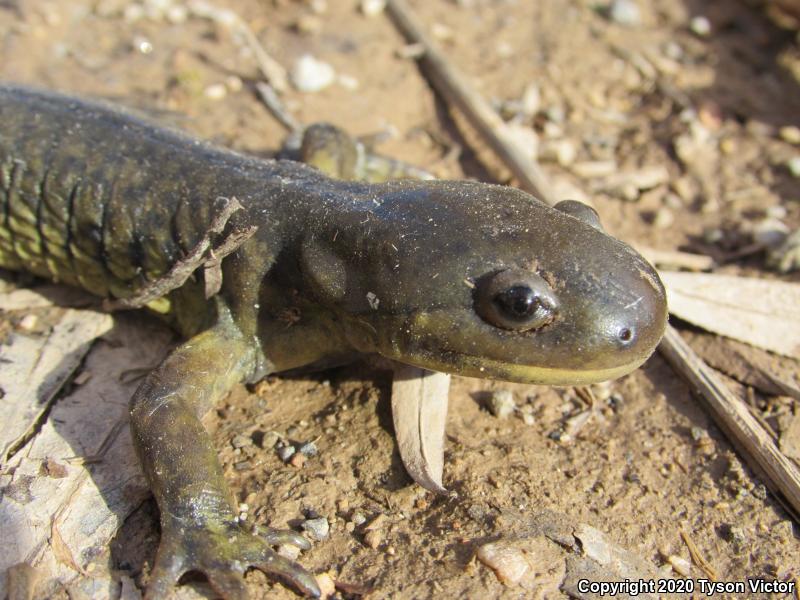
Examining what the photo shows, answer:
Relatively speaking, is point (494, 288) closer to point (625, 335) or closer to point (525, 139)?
point (625, 335)

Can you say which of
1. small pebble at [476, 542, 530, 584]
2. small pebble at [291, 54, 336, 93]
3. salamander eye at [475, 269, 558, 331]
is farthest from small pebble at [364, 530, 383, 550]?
small pebble at [291, 54, 336, 93]

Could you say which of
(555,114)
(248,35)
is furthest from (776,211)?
(248,35)

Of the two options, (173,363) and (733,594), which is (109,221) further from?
(733,594)

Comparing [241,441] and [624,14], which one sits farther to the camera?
[624,14]

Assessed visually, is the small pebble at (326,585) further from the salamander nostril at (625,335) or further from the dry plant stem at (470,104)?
the dry plant stem at (470,104)

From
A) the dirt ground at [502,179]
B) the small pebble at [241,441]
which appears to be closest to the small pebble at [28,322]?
the dirt ground at [502,179]

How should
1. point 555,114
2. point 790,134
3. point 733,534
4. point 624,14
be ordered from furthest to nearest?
point 624,14 < point 555,114 < point 790,134 < point 733,534
